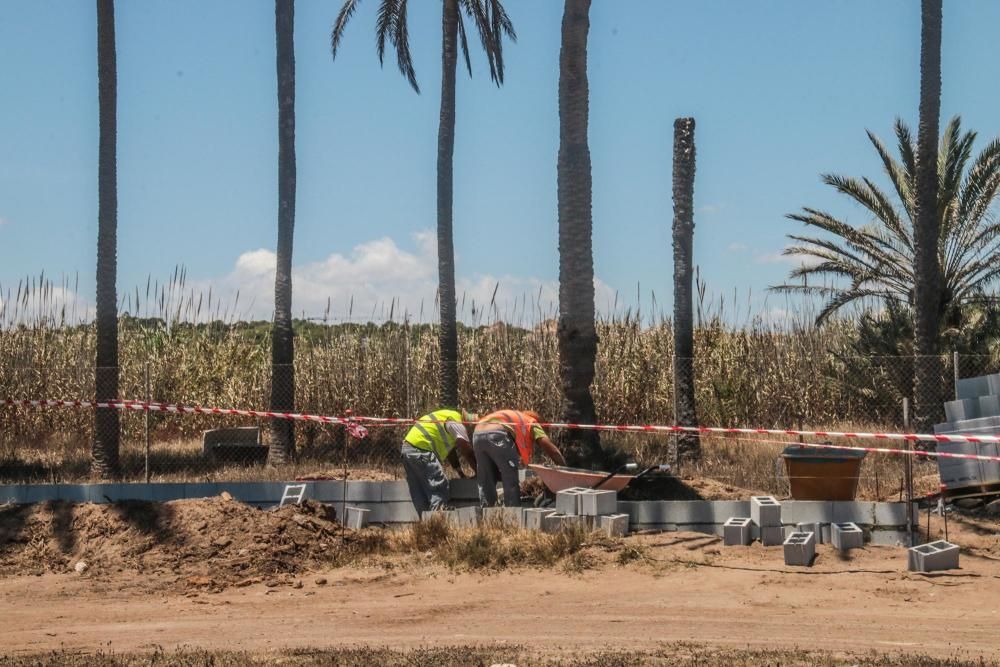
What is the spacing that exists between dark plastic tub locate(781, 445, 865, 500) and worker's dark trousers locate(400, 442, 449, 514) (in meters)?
3.72

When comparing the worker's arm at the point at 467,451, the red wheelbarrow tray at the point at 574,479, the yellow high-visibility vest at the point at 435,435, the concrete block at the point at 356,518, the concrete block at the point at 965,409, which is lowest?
the concrete block at the point at 356,518

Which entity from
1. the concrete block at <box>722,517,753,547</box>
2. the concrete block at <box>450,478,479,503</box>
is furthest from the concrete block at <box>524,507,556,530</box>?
the concrete block at <box>722,517,753,547</box>

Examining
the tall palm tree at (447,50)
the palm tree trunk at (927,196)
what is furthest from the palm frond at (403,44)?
the palm tree trunk at (927,196)

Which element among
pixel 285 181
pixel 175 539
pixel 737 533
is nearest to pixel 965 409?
pixel 737 533

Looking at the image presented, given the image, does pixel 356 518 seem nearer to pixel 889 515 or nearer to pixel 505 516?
pixel 505 516

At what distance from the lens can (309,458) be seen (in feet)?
64.8

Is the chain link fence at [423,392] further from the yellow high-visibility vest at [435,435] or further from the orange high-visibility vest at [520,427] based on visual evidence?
the orange high-visibility vest at [520,427]

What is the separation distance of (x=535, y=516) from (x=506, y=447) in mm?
957

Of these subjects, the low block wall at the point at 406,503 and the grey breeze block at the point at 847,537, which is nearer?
the grey breeze block at the point at 847,537

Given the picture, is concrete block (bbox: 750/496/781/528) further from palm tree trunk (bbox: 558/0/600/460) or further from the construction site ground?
palm tree trunk (bbox: 558/0/600/460)

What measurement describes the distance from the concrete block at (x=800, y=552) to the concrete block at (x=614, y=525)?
168 cm

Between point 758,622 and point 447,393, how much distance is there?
11.6 m

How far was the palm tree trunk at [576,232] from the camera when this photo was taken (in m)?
15.6

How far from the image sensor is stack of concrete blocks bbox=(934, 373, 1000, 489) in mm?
12742
